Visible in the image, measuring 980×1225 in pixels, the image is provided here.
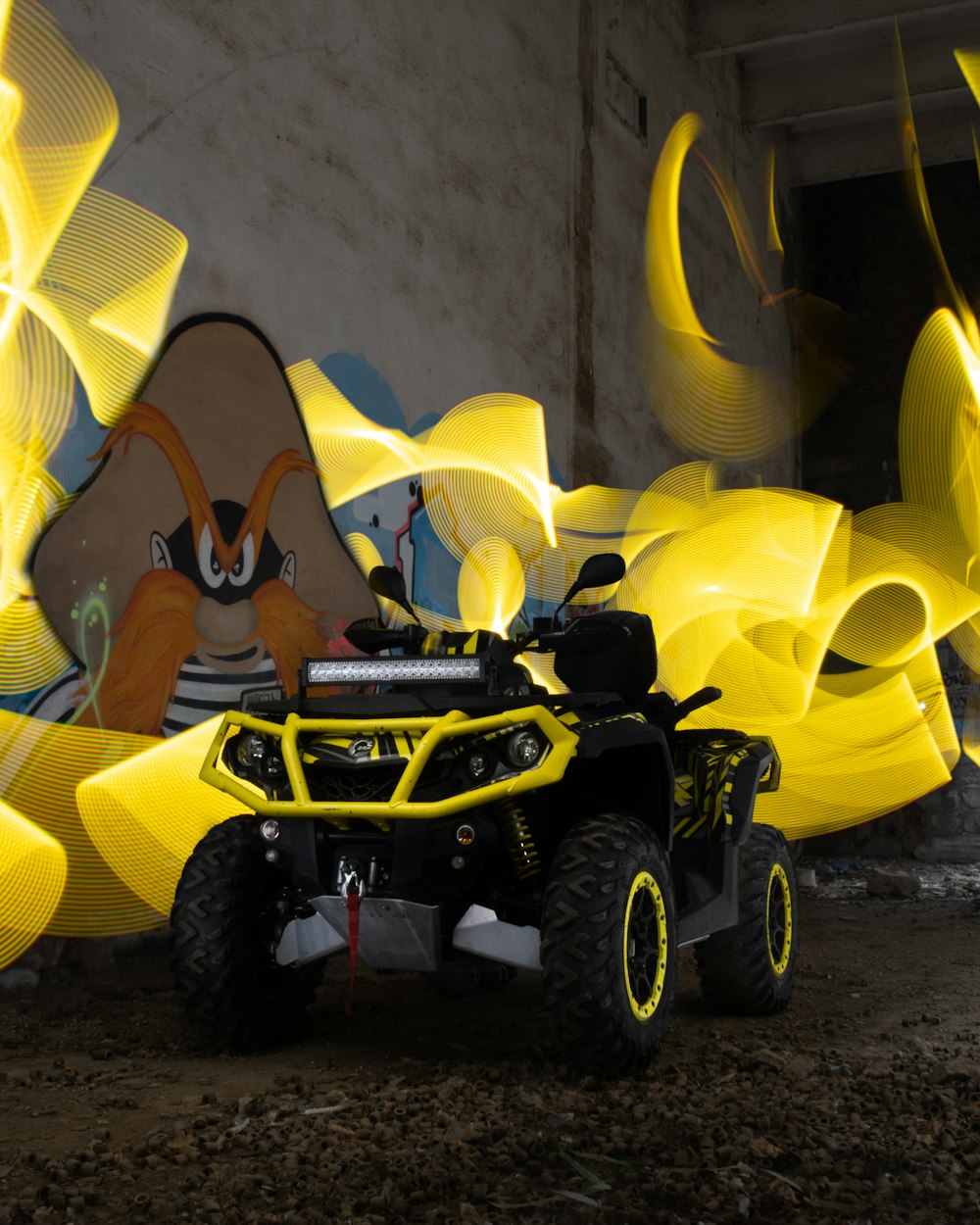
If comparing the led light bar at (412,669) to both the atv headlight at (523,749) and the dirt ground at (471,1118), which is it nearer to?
the atv headlight at (523,749)

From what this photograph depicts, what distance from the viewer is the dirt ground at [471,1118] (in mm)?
2480

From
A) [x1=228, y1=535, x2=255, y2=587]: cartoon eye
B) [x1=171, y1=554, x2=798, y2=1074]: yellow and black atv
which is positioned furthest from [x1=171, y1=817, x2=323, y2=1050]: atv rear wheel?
[x1=228, y1=535, x2=255, y2=587]: cartoon eye

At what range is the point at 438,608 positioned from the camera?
7559 mm

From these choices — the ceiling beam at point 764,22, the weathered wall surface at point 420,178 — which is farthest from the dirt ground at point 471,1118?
the ceiling beam at point 764,22

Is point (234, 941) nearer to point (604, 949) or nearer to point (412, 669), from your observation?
point (412, 669)

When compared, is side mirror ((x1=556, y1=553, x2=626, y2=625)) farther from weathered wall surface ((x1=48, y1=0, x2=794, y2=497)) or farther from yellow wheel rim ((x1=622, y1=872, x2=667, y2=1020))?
weathered wall surface ((x1=48, y1=0, x2=794, y2=497))

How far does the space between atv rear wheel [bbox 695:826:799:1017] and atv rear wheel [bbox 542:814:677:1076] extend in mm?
925

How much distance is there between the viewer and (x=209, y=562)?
5684mm

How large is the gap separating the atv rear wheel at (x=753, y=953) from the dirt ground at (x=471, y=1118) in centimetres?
10

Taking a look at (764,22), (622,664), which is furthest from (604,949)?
(764,22)

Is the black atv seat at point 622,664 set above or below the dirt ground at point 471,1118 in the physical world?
above

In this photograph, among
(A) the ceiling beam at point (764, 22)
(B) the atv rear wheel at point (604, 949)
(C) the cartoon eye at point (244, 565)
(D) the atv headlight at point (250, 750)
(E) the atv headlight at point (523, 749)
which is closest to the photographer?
(B) the atv rear wheel at point (604, 949)

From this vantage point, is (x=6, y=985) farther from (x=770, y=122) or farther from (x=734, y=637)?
(x=770, y=122)

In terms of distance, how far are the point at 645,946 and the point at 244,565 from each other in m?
3.02
